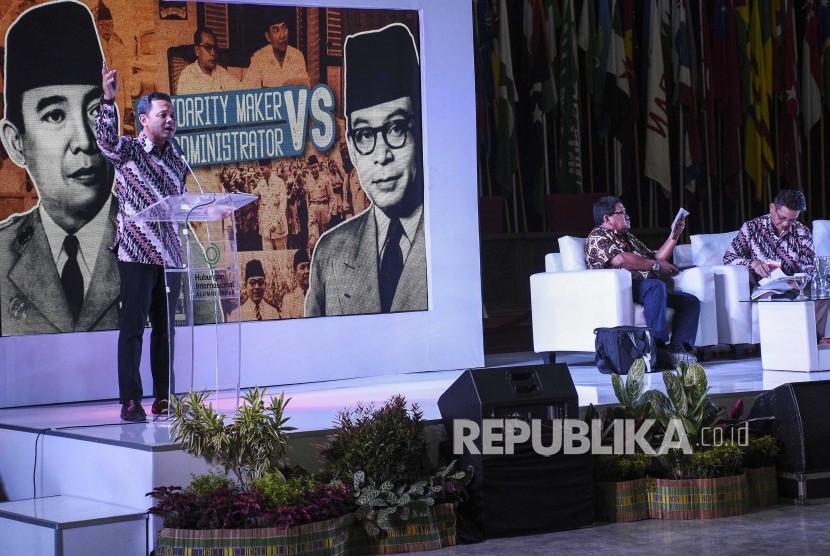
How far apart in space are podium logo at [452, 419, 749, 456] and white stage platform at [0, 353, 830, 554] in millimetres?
244

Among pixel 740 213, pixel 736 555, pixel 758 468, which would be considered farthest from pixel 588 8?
pixel 736 555

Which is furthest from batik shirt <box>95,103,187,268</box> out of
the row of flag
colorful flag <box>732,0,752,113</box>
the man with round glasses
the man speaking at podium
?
colorful flag <box>732,0,752,113</box>

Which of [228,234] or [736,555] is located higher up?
[228,234]

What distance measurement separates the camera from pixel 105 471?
4.12m

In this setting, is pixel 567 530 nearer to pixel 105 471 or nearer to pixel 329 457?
pixel 329 457

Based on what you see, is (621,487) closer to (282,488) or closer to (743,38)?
(282,488)

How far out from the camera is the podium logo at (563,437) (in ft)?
13.8

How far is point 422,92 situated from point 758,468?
126 inches

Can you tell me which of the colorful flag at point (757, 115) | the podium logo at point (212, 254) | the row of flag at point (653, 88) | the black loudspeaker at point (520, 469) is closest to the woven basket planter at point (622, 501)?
the black loudspeaker at point (520, 469)

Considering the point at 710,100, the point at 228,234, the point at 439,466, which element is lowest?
the point at 439,466

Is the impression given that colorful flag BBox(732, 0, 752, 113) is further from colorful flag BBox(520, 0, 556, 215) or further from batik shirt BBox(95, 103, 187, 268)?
batik shirt BBox(95, 103, 187, 268)

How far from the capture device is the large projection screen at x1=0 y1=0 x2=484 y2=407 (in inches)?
255

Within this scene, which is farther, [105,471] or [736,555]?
[105,471]

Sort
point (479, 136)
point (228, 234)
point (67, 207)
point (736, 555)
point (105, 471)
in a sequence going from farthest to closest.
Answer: point (479, 136) → point (67, 207) → point (228, 234) → point (105, 471) → point (736, 555)
